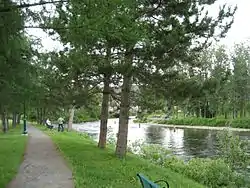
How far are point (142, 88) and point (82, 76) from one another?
2.60m

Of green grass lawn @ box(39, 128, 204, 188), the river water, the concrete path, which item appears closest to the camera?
the concrete path

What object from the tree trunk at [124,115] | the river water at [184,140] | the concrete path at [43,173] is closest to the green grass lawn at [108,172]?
the concrete path at [43,173]

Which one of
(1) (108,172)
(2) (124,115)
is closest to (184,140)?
(2) (124,115)

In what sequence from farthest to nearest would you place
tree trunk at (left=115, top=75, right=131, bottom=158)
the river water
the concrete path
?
1. the river water
2. tree trunk at (left=115, top=75, right=131, bottom=158)
3. the concrete path

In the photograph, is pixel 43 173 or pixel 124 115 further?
pixel 124 115

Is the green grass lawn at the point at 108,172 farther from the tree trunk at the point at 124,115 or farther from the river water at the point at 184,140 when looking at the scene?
the river water at the point at 184,140

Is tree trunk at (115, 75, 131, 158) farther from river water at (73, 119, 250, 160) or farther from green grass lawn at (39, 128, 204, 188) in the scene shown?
river water at (73, 119, 250, 160)

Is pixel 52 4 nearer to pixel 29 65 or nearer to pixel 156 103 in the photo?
pixel 29 65

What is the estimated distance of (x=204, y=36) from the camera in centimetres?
1423

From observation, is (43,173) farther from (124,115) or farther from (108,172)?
(124,115)

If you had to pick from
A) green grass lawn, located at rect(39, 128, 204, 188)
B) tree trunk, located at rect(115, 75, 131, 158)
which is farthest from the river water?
green grass lawn, located at rect(39, 128, 204, 188)

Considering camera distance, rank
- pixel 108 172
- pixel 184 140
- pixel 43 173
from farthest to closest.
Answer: pixel 184 140, pixel 108 172, pixel 43 173

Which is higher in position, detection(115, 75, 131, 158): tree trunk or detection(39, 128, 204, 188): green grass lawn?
detection(115, 75, 131, 158): tree trunk

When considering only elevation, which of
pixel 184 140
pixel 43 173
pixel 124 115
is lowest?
pixel 184 140
